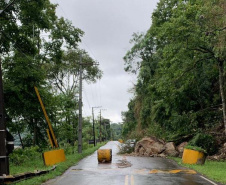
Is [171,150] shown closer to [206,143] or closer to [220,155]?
[206,143]

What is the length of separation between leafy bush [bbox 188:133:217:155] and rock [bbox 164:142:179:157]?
2394 millimetres

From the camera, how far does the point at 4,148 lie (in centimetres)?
1030

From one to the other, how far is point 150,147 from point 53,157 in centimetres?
1342

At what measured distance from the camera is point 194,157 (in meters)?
18.8

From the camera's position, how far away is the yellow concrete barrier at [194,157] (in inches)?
735

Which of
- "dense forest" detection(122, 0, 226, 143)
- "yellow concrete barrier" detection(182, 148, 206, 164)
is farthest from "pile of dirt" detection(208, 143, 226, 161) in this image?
"yellow concrete barrier" detection(182, 148, 206, 164)

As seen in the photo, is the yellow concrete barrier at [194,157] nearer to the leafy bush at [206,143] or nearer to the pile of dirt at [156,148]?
the leafy bush at [206,143]

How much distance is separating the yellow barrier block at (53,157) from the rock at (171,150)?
1119 centimetres

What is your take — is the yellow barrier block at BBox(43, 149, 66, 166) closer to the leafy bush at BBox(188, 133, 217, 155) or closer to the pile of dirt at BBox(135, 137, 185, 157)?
the leafy bush at BBox(188, 133, 217, 155)

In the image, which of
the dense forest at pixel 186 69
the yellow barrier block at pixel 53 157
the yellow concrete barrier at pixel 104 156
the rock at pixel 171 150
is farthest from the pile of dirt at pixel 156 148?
the yellow barrier block at pixel 53 157

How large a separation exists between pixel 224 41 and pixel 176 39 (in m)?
6.52

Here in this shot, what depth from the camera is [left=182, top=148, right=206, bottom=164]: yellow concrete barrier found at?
1867 centimetres

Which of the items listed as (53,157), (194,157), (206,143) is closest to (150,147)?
(206,143)

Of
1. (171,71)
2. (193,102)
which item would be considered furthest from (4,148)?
(193,102)
